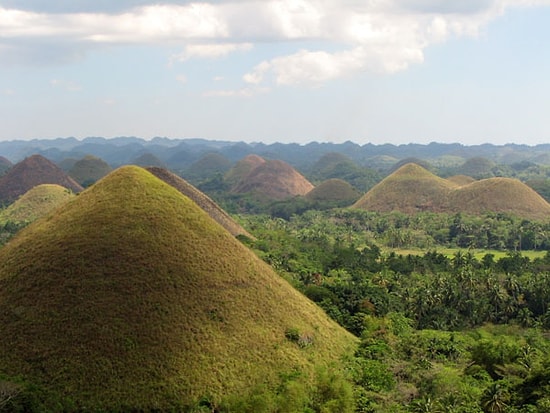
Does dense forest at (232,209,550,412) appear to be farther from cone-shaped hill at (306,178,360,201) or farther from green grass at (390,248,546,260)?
cone-shaped hill at (306,178,360,201)

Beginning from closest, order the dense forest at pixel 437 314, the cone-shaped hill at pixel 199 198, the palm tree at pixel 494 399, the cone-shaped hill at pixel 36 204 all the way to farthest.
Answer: the palm tree at pixel 494 399
the dense forest at pixel 437 314
the cone-shaped hill at pixel 199 198
the cone-shaped hill at pixel 36 204

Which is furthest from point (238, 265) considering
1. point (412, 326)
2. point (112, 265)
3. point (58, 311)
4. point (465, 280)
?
point (465, 280)

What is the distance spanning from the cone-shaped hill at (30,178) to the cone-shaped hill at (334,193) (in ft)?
233

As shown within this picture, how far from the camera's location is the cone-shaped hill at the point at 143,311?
3697 cm

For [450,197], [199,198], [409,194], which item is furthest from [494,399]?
[409,194]

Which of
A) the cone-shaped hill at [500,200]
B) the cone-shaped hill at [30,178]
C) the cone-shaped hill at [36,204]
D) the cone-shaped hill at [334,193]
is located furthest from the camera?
the cone-shaped hill at [334,193]

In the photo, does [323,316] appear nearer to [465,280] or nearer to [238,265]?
[238,265]

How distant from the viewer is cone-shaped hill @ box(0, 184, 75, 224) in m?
110

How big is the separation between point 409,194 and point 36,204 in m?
89.8

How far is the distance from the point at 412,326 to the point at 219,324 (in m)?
21.8

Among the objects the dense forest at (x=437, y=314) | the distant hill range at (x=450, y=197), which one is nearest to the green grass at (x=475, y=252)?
the dense forest at (x=437, y=314)

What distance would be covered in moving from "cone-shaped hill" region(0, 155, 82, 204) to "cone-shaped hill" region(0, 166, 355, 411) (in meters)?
108

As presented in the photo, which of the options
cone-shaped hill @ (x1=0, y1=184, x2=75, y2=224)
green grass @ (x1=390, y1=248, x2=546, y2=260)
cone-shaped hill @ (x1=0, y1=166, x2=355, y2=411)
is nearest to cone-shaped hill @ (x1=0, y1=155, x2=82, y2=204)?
cone-shaped hill @ (x1=0, y1=184, x2=75, y2=224)

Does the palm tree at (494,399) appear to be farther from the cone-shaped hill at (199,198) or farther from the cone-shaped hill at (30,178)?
the cone-shaped hill at (30,178)
